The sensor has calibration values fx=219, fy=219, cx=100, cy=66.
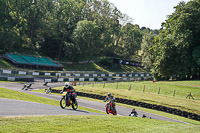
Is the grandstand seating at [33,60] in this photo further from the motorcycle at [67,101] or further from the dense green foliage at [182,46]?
the motorcycle at [67,101]

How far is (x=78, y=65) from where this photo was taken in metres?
83.7

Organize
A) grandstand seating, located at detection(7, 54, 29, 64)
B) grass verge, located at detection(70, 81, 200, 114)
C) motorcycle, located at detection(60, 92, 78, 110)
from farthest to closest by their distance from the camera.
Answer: grandstand seating, located at detection(7, 54, 29, 64)
grass verge, located at detection(70, 81, 200, 114)
motorcycle, located at detection(60, 92, 78, 110)

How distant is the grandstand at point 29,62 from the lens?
61691 mm

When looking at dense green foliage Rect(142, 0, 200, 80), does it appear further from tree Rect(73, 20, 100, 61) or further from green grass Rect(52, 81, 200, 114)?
tree Rect(73, 20, 100, 61)

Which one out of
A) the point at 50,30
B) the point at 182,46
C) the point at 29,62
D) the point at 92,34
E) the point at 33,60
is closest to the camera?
the point at 182,46

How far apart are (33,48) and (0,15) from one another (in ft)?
49.0

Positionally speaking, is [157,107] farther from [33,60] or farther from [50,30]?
[50,30]

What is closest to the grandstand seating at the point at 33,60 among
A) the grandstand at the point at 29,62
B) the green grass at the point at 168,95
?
the grandstand at the point at 29,62

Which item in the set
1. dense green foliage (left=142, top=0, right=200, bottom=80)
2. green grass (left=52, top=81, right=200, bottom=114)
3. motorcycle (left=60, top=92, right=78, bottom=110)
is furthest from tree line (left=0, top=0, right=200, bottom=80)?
motorcycle (left=60, top=92, right=78, bottom=110)

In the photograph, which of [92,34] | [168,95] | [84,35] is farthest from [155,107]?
[92,34]

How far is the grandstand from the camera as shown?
61.7m

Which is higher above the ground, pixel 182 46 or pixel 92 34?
pixel 92 34

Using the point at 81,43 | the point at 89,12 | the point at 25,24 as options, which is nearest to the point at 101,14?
the point at 89,12

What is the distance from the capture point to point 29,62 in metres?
64.8
